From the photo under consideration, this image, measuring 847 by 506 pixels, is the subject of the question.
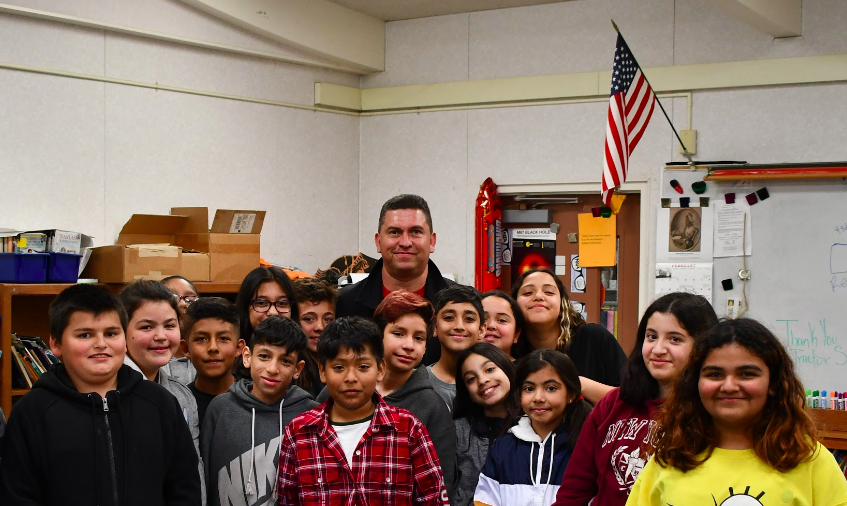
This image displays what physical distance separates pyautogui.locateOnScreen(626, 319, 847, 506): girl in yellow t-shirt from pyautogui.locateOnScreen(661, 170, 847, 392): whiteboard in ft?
12.7

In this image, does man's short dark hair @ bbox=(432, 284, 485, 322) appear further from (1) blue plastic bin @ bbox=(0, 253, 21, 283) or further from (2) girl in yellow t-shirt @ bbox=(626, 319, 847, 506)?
(1) blue plastic bin @ bbox=(0, 253, 21, 283)

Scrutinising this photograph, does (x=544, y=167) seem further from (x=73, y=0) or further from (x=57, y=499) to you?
(x=57, y=499)

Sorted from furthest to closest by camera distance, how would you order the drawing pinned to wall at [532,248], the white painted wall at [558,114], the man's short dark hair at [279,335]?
1. the drawing pinned to wall at [532,248]
2. the white painted wall at [558,114]
3. the man's short dark hair at [279,335]

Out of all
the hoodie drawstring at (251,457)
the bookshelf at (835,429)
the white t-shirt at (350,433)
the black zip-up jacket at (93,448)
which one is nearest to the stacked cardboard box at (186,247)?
the hoodie drawstring at (251,457)

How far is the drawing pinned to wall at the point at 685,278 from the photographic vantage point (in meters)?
5.85

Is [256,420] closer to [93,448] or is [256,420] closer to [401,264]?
[93,448]

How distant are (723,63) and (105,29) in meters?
3.97

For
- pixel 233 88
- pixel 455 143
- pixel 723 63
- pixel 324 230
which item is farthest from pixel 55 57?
pixel 723 63

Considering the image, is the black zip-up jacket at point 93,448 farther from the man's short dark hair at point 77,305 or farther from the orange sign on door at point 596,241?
the orange sign on door at point 596,241

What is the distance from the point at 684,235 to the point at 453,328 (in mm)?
3506

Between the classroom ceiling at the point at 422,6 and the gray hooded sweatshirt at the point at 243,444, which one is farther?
the classroom ceiling at the point at 422,6

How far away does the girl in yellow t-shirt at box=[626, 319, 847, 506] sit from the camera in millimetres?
1748

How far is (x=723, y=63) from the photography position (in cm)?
584

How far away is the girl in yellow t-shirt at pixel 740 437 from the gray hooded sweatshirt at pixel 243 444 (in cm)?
114
